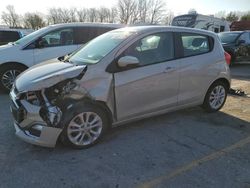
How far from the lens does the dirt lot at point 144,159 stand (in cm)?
315

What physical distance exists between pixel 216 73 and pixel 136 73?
1904 millimetres

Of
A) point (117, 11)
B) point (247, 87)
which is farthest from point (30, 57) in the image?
point (117, 11)

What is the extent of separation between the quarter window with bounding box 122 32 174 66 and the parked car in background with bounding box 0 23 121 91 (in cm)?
351

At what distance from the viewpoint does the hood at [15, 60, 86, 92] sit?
12.1 feet

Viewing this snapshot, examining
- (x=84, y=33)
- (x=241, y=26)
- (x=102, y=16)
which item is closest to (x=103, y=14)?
(x=102, y=16)

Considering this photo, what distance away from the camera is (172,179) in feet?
10.5

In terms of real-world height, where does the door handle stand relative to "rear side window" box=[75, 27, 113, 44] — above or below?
below

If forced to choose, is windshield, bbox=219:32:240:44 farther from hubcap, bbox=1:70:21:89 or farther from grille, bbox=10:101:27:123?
grille, bbox=10:101:27:123

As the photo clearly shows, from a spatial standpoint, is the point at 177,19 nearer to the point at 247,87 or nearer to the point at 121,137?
the point at 247,87

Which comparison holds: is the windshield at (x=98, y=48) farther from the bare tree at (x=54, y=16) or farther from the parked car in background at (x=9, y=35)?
the bare tree at (x=54, y=16)

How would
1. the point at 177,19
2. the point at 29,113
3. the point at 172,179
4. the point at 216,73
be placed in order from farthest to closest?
1. the point at 177,19
2. the point at 216,73
3. the point at 29,113
4. the point at 172,179

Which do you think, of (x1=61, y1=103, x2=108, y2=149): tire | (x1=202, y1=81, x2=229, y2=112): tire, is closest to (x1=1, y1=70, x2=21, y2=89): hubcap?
(x1=61, y1=103, x2=108, y2=149): tire

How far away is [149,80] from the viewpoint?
4.31 metres

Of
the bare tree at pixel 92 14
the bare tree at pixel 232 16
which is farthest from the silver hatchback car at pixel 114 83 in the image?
the bare tree at pixel 92 14
